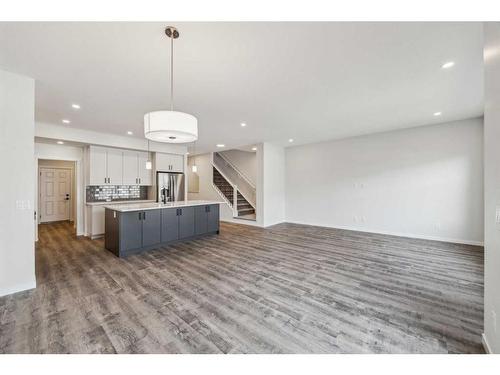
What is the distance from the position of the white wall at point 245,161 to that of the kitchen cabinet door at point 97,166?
487 cm

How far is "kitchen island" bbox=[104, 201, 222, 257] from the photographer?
387cm

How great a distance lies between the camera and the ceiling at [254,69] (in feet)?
5.96

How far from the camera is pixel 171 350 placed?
1619mm

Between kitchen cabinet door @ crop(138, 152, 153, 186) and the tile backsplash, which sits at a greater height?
kitchen cabinet door @ crop(138, 152, 153, 186)

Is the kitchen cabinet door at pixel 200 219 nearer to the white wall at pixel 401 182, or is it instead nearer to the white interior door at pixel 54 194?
the white wall at pixel 401 182

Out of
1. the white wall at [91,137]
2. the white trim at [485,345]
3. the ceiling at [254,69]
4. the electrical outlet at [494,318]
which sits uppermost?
the ceiling at [254,69]

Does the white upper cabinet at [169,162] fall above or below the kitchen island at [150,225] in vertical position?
above

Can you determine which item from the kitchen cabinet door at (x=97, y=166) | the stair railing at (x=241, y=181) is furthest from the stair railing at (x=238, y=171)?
the kitchen cabinet door at (x=97, y=166)

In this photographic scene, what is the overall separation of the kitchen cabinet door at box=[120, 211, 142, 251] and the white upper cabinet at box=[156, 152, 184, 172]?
2.74 m

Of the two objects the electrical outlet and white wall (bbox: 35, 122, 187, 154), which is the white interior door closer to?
white wall (bbox: 35, 122, 187, 154)

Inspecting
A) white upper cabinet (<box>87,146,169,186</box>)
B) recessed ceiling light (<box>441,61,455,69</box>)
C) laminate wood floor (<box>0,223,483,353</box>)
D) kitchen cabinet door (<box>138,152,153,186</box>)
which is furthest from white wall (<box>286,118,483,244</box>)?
kitchen cabinet door (<box>138,152,153,186</box>)

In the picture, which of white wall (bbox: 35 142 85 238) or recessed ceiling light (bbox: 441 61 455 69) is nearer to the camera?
recessed ceiling light (bbox: 441 61 455 69)

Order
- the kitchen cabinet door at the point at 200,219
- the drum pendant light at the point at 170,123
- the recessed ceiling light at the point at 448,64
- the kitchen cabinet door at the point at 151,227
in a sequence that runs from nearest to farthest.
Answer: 1. the drum pendant light at the point at 170,123
2. the recessed ceiling light at the point at 448,64
3. the kitchen cabinet door at the point at 151,227
4. the kitchen cabinet door at the point at 200,219

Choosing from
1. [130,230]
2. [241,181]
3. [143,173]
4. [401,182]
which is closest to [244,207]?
[241,181]
